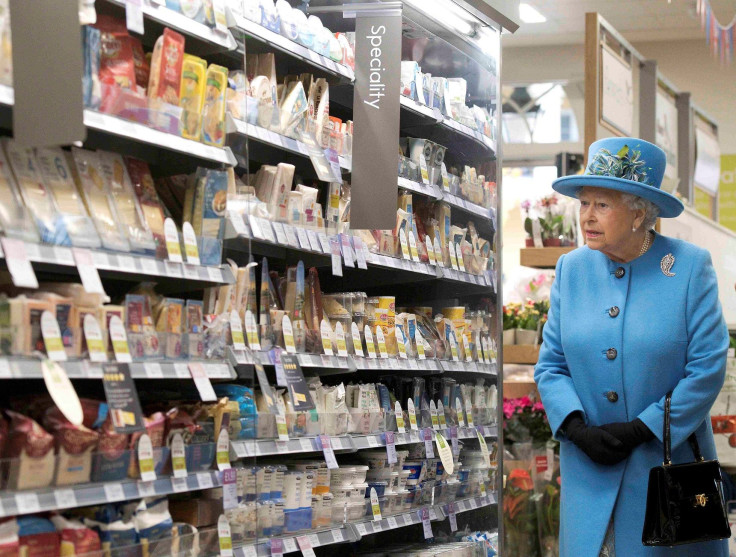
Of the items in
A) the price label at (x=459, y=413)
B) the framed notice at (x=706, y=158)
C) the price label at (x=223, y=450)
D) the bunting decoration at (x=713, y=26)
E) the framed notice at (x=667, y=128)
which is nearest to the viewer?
the price label at (x=223, y=450)

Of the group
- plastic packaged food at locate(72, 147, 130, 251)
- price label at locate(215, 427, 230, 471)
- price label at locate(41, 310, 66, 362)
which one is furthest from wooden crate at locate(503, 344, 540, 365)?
price label at locate(41, 310, 66, 362)

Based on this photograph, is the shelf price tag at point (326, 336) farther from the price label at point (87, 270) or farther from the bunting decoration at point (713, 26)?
the bunting decoration at point (713, 26)

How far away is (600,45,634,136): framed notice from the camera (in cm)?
546

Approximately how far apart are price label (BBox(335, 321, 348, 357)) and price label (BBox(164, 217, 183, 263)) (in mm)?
980

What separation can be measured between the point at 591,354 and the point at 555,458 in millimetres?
2294

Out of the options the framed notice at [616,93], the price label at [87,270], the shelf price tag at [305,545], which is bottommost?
the shelf price tag at [305,545]

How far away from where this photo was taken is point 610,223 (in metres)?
3.43

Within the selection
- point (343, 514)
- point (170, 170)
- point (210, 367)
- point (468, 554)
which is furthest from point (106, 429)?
point (468, 554)

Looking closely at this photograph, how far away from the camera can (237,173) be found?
3002 mm

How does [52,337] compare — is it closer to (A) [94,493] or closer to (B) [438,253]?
(A) [94,493]

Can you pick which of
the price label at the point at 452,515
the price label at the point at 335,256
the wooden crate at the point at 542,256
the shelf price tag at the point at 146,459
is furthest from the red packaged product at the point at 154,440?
the wooden crate at the point at 542,256

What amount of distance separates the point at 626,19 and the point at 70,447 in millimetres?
9458

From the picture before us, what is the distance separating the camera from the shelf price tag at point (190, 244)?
280 cm

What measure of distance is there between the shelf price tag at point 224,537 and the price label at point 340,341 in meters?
0.92
